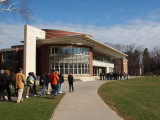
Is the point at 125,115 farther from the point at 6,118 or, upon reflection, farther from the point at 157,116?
the point at 6,118

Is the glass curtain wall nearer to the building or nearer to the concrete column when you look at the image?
the building

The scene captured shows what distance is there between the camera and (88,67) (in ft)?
109

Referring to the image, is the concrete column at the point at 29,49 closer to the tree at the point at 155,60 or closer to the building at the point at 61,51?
the building at the point at 61,51

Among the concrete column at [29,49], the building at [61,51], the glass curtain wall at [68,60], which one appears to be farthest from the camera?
the glass curtain wall at [68,60]

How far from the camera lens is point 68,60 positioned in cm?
3069

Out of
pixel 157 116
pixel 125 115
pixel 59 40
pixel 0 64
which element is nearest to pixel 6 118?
pixel 125 115

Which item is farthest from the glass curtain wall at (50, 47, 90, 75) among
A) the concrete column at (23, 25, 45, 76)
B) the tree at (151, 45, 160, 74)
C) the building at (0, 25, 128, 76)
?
the tree at (151, 45, 160, 74)

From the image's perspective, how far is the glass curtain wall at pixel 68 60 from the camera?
99.8ft

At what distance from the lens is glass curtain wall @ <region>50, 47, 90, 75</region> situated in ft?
99.8

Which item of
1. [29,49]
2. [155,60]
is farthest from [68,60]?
[155,60]

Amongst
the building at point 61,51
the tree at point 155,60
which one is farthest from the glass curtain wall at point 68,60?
the tree at point 155,60

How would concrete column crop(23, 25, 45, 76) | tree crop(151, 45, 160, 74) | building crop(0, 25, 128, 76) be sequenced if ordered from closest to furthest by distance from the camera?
1. concrete column crop(23, 25, 45, 76)
2. building crop(0, 25, 128, 76)
3. tree crop(151, 45, 160, 74)

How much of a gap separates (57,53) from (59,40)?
293cm

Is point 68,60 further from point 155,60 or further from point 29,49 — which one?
point 155,60
